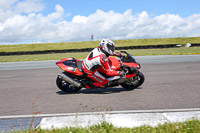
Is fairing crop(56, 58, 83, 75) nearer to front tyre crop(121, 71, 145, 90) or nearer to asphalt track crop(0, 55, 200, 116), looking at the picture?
asphalt track crop(0, 55, 200, 116)

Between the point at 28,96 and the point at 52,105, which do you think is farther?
the point at 28,96

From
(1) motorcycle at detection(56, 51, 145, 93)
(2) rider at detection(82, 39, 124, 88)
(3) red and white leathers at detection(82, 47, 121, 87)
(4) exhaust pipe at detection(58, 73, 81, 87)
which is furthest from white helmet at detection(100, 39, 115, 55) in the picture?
(4) exhaust pipe at detection(58, 73, 81, 87)

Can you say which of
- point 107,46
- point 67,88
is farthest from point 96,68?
point 67,88

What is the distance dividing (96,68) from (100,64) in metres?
0.20

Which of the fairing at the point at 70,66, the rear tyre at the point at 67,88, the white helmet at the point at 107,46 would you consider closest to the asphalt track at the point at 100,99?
the rear tyre at the point at 67,88

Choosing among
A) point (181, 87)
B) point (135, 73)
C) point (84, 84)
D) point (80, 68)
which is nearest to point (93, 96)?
point (84, 84)

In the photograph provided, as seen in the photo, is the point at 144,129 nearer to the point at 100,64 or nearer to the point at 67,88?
the point at 100,64

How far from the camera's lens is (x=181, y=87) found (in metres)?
7.26

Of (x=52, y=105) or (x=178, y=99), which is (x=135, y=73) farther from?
(x=52, y=105)

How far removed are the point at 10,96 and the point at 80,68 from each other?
2.37 m

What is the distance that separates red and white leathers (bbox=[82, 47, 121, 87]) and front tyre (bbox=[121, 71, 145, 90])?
0.71 m

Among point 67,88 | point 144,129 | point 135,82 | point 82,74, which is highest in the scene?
point 82,74

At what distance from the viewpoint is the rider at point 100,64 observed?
646cm

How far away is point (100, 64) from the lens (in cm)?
645
